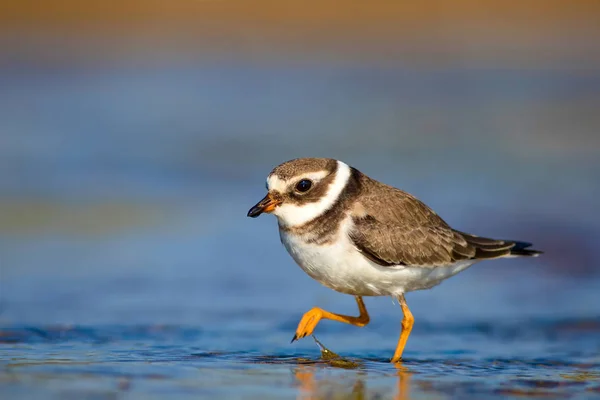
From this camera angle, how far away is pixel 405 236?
8.28 metres

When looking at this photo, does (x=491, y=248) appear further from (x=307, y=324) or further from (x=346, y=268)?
(x=307, y=324)

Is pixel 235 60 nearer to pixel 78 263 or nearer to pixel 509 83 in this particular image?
pixel 509 83

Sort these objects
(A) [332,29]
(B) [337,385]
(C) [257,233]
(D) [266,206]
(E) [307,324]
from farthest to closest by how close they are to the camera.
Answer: (A) [332,29] < (C) [257,233] < (E) [307,324] < (D) [266,206] < (B) [337,385]

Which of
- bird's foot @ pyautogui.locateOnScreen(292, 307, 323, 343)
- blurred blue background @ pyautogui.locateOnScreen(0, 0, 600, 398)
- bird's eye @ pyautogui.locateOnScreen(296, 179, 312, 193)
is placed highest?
blurred blue background @ pyautogui.locateOnScreen(0, 0, 600, 398)

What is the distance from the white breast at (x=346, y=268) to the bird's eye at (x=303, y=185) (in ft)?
1.22

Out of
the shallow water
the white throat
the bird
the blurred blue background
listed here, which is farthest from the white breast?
the blurred blue background

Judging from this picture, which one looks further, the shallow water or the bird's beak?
the bird's beak

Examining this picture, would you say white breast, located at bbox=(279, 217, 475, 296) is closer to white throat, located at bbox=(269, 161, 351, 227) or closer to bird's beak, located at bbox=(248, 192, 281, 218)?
white throat, located at bbox=(269, 161, 351, 227)

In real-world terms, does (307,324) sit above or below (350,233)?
below

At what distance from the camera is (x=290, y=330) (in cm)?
976

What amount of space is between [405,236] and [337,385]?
181 cm

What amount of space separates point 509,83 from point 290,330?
766 inches

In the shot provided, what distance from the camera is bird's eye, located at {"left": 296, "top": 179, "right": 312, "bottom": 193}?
7.91 m

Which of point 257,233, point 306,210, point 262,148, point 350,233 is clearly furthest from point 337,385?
point 262,148
